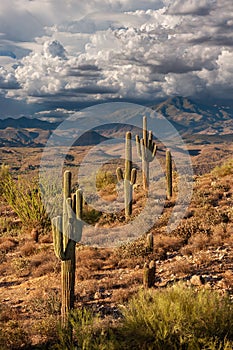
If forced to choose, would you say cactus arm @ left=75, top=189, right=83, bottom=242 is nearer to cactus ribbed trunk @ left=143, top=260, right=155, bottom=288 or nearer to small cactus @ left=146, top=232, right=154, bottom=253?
cactus ribbed trunk @ left=143, top=260, right=155, bottom=288

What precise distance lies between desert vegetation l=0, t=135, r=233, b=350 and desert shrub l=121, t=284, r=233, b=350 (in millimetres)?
17

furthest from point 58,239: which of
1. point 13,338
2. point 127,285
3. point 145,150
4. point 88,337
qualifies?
point 145,150

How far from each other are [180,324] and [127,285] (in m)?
3.74

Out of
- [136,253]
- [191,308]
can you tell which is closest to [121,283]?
[136,253]

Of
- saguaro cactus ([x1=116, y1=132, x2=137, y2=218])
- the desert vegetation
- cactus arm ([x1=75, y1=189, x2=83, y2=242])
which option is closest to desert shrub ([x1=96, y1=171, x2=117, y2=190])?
saguaro cactus ([x1=116, y1=132, x2=137, y2=218])

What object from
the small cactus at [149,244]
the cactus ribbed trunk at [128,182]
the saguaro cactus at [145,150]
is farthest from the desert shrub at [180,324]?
the saguaro cactus at [145,150]

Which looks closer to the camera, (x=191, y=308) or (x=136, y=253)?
(x=191, y=308)

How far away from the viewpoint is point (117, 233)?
50.0 ft

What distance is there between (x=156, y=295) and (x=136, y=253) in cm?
492

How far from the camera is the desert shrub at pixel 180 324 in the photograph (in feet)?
19.9

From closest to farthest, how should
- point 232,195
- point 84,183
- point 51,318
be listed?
point 51,318, point 232,195, point 84,183

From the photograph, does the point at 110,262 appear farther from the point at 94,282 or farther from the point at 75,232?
the point at 75,232

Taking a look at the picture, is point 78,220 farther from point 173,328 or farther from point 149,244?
point 149,244

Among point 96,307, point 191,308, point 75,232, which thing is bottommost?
point 96,307
